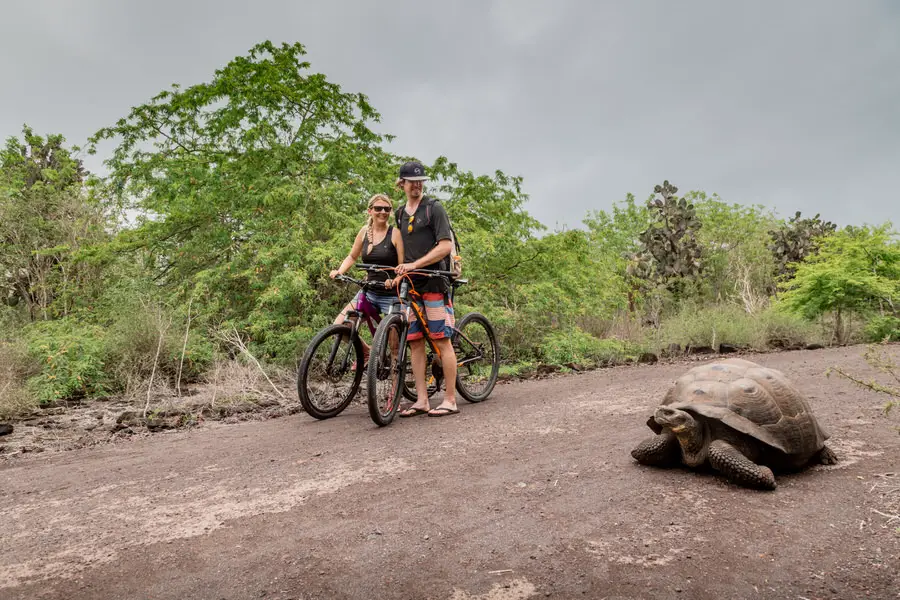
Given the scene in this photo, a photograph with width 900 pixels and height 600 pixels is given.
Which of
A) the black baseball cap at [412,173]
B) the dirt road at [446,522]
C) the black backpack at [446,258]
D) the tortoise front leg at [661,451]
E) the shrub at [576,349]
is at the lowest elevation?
the dirt road at [446,522]

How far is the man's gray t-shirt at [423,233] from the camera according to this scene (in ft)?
18.4

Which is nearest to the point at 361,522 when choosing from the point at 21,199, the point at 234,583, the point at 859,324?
the point at 234,583

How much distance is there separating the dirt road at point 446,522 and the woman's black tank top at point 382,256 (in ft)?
Answer: 5.45

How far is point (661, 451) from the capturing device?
3562 mm

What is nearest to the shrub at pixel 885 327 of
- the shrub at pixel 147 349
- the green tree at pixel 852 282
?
the green tree at pixel 852 282

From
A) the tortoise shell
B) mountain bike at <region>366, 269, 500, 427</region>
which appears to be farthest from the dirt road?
mountain bike at <region>366, 269, 500, 427</region>

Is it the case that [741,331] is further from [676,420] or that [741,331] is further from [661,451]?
[676,420]

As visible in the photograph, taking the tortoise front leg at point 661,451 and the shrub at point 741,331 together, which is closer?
the tortoise front leg at point 661,451

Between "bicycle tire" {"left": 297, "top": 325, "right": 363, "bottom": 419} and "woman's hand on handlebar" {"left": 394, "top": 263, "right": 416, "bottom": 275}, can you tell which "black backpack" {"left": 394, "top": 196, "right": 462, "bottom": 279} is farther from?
"bicycle tire" {"left": 297, "top": 325, "right": 363, "bottom": 419}

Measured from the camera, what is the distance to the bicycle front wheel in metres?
5.16

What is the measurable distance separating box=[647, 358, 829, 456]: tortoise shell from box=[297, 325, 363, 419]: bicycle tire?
3.24m

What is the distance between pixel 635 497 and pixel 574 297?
26.5ft

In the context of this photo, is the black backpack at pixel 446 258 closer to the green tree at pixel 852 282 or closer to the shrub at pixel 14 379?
the shrub at pixel 14 379

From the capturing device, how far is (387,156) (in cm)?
1288
